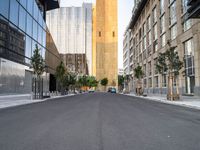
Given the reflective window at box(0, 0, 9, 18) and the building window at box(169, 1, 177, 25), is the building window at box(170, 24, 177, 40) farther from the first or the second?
the reflective window at box(0, 0, 9, 18)

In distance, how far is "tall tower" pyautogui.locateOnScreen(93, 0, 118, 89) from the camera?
152 meters

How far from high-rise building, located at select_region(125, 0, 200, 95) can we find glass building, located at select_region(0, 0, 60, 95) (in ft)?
61.3

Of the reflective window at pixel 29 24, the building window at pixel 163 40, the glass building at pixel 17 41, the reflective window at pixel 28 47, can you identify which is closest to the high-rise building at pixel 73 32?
the building window at pixel 163 40

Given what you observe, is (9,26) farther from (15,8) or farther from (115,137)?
(115,137)

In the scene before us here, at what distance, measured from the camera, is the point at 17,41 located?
98.4 feet

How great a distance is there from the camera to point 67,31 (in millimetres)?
152375

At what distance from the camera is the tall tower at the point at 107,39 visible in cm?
15175

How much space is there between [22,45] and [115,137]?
2745 cm

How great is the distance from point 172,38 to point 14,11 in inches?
A: 1167

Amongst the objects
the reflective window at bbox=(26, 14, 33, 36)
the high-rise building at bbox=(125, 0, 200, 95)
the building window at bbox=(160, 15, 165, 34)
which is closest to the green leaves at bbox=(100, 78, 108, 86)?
the high-rise building at bbox=(125, 0, 200, 95)

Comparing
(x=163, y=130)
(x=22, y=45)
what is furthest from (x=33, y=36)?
(x=163, y=130)

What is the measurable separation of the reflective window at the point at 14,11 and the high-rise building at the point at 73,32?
119 meters

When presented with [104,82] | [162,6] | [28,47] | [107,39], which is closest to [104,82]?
[104,82]

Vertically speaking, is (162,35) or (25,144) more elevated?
(162,35)
